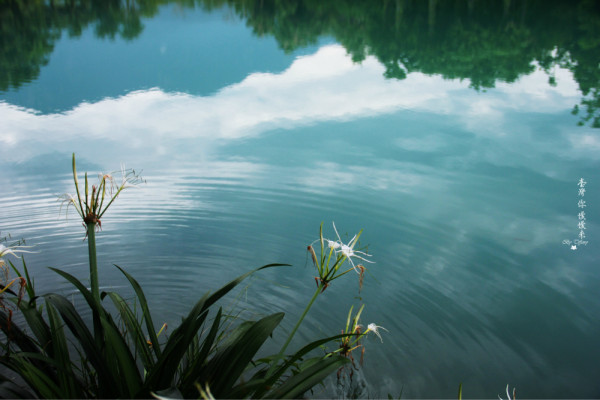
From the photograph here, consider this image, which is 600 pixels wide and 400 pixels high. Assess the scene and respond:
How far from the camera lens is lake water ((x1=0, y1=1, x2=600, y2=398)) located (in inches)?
150

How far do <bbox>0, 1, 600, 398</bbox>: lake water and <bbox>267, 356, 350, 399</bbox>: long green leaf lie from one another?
1.14 meters

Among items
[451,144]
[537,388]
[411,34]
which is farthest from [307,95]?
[411,34]

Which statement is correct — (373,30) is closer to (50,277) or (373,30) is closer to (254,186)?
(254,186)

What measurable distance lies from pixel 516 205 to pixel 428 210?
1277 millimetres

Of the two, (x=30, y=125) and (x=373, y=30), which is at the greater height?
(x=373, y=30)

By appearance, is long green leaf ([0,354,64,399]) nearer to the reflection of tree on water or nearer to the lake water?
the lake water

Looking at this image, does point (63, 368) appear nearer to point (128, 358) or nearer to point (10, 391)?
point (10, 391)

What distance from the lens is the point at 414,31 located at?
88.8ft

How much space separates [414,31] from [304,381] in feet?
91.4

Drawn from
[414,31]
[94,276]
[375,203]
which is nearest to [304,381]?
[94,276]

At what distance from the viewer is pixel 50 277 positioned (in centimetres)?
435

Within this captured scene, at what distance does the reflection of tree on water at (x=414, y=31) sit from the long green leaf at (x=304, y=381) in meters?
10.8

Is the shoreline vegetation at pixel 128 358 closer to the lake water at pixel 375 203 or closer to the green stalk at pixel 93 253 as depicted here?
the green stalk at pixel 93 253

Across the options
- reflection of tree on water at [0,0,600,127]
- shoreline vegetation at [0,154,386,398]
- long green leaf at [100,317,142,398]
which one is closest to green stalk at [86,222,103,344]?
shoreline vegetation at [0,154,386,398]
